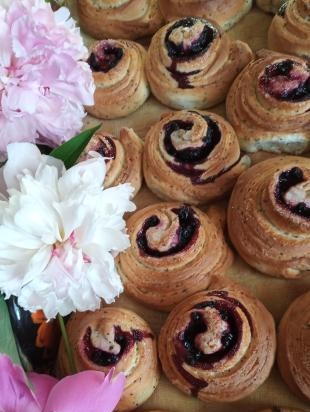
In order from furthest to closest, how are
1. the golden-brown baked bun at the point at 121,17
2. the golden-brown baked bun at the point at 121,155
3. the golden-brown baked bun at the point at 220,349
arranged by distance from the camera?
the golden-brown baked bun at the point at 121,17 < the golden-brown baked bun at the point at 121,155 < the golden-brown baked bun at the point at 220,349

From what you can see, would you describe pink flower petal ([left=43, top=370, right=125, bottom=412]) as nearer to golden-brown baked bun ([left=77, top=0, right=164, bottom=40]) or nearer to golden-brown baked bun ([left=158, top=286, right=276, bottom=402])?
golden-brown baked bun ([left=158, top=286, right=276, bottom=402])

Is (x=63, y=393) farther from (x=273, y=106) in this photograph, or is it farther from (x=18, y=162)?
(x=273, y=106)

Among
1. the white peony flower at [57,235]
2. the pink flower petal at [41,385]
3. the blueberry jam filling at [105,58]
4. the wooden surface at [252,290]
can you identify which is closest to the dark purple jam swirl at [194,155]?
the wooden surface at [252,290]

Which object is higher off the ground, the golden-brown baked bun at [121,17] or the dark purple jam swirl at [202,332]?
the golden-brown baked bun at [121,17]

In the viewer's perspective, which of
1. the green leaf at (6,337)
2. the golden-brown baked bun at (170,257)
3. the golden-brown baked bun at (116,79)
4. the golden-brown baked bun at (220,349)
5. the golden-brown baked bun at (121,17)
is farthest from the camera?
the golden-brown baked bun at (121,17)

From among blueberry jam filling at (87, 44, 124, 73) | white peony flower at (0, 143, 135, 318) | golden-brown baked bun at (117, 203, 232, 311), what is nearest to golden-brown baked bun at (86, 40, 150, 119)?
blueberry jam filling at (87, 44, 124, 73)

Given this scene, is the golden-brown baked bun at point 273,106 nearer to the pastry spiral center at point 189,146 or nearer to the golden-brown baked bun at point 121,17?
the pastry spiral center at point 189,146

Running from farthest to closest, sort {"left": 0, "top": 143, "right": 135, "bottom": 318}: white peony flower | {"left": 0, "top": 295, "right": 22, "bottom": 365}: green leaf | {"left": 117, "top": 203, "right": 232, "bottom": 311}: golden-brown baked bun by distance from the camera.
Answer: {"left": 117, "top": 203, "right": 232, "bottom": 311}: golden-brown baked bun, {"left": 0, "top": 295, "right": 22, "bottom": 365}: green leaf, {"left": 0, "top": 143, "right": 135, "bottom": 318}: white peony flower
